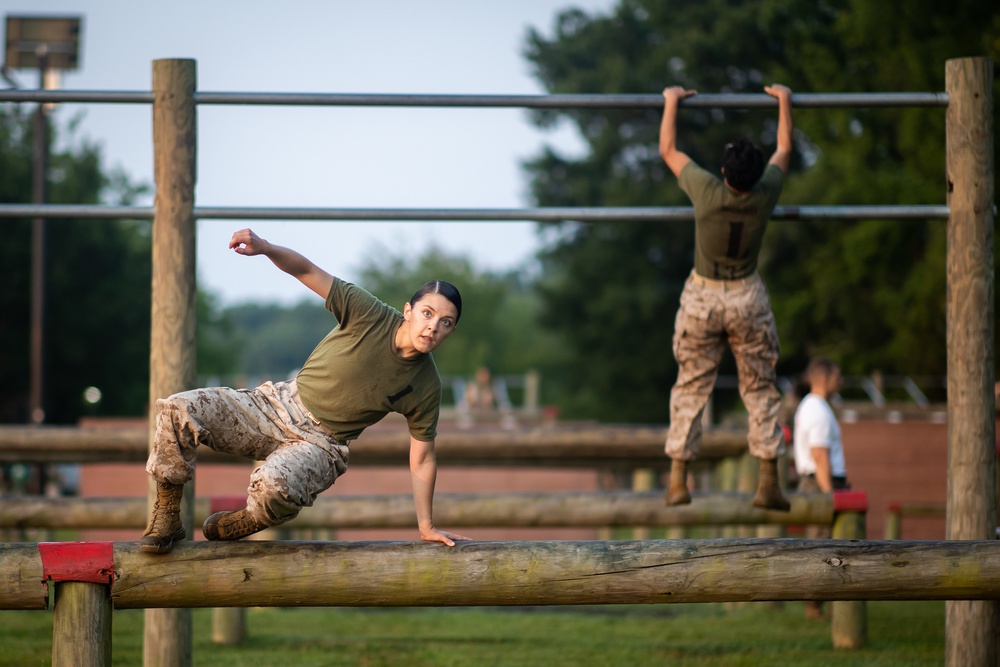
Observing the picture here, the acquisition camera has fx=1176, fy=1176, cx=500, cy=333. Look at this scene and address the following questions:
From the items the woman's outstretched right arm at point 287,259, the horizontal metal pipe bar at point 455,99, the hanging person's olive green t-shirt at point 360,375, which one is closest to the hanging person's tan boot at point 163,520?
the hanging person's olive green t-shirt at point 360,375

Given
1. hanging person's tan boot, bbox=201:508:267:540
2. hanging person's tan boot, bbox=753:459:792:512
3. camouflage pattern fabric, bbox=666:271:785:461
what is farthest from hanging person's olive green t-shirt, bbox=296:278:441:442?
hanging person's tan boot, bbox=753:459:792:512

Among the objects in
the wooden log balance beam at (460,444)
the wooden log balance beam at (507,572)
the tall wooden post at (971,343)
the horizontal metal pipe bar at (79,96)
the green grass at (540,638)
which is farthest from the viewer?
the wooden log balance beam at (460,444)

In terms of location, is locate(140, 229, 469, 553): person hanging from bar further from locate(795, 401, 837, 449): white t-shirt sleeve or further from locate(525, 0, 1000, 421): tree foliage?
locate(525, 0, 1000, 421): tree foliage

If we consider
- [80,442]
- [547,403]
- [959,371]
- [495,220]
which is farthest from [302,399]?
[547,403]

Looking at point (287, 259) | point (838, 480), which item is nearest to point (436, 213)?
point (287, 259)

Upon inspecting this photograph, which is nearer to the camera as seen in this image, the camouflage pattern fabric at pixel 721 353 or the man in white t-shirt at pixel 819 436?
the camouflage pattern fabric at pixel 721 353

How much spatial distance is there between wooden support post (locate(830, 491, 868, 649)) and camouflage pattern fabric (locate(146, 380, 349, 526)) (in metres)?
2.97

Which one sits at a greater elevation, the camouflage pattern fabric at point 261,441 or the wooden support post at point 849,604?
the camouflage pattern fabric at point 261,441

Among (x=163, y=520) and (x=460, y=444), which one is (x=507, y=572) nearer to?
(x=163, y=520)

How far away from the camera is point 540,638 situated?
22.2 feet

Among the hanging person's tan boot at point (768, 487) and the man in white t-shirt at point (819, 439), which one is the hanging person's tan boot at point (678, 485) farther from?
the man in white t-shirt at point (819, 439)

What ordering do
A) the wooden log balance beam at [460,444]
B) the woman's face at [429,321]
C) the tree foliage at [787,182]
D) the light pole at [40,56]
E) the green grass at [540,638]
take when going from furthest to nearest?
the tree foliage at [787,182] < the light pole at [40,56] < the wooden log balance beam at [460,444] < the green grass at [540,638] < the woman's face at [429,321]

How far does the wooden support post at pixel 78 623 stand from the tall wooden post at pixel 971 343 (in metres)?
3.23

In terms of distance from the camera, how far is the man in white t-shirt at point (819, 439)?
7207mm
